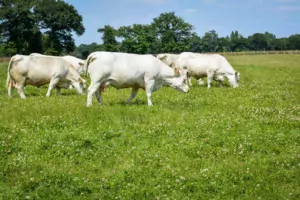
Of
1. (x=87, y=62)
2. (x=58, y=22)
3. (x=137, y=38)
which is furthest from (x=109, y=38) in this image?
(x=87, y=62)

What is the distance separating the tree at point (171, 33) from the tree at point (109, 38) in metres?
16.1

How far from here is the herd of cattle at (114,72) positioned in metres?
17.0

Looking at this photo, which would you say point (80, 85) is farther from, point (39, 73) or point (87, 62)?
point (87, 62)

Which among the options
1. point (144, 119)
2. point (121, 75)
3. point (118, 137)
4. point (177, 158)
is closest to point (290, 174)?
point (177, 158)

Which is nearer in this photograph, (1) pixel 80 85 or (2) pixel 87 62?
(2) pixel 87 62

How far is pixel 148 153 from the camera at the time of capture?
1107cm

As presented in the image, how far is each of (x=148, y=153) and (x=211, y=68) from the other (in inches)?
749

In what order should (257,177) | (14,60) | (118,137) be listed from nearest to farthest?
1. (257,177)
2. (118,137)
3. (14,60)

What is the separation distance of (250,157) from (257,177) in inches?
57.4

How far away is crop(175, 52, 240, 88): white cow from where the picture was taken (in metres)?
29.1

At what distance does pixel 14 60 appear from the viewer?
2173 centimetres

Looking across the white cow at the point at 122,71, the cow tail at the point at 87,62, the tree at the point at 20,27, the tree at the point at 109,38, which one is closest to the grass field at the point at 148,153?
the white cow at the point at 122,71

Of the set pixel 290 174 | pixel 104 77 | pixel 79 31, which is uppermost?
pixel 79 31

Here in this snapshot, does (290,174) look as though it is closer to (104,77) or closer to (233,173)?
(233,173)
